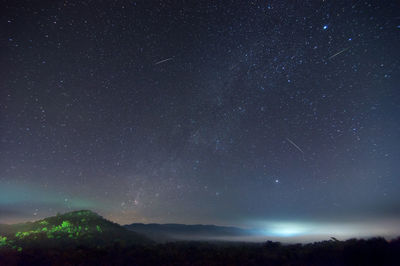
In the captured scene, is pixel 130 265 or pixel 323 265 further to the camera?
pixel 130 265

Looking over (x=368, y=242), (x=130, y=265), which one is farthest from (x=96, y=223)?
(x=368, y=242)

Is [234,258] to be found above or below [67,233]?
below

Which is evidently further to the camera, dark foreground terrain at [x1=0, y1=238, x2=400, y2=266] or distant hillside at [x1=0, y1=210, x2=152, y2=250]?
Result: distant hillside at [x1=0, y1=210, x2=152, y2=250]

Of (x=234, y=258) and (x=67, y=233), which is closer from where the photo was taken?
(x=234, y=258)

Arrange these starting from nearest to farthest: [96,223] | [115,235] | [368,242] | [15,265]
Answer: [15,265]
[368,242]
[115,235]
[96,223]

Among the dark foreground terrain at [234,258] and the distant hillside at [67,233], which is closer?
the dark foreground terrain at [234,258]

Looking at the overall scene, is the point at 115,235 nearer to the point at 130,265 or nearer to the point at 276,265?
the point at 130,265

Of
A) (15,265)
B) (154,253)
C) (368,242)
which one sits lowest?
(15,265)

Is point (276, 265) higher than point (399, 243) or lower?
lower
